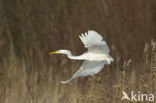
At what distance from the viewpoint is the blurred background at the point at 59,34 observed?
463 cm

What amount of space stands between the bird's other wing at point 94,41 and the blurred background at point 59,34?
1.29 metres

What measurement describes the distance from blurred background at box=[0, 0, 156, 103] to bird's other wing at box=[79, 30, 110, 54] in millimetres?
1293

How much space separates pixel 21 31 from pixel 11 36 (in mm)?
130

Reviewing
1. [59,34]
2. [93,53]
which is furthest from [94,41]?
[59,34]

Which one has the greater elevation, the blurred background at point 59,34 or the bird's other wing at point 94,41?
the blurred background at point 59,34

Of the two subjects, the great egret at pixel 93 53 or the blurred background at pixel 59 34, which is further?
the blurred background at pixel 59 34

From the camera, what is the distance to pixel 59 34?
17.7ft

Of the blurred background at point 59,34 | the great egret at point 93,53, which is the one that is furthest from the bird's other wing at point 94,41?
the blurred background at point 59,34

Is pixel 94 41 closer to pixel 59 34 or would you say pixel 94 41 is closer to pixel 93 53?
pixel 93 53

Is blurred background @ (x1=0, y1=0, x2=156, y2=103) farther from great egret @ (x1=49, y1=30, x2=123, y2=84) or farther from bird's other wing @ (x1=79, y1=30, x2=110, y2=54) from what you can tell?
bird's other wing @ (x1=79, y1=30, x2=110, y2=54)

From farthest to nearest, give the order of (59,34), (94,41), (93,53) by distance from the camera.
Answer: (59,34), (93,53), (94,41)

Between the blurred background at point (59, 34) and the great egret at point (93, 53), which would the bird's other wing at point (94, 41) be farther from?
the blurred background at point (59, 34)

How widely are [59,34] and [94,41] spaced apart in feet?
8.26

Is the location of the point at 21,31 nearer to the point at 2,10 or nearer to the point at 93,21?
the point at 2,10
